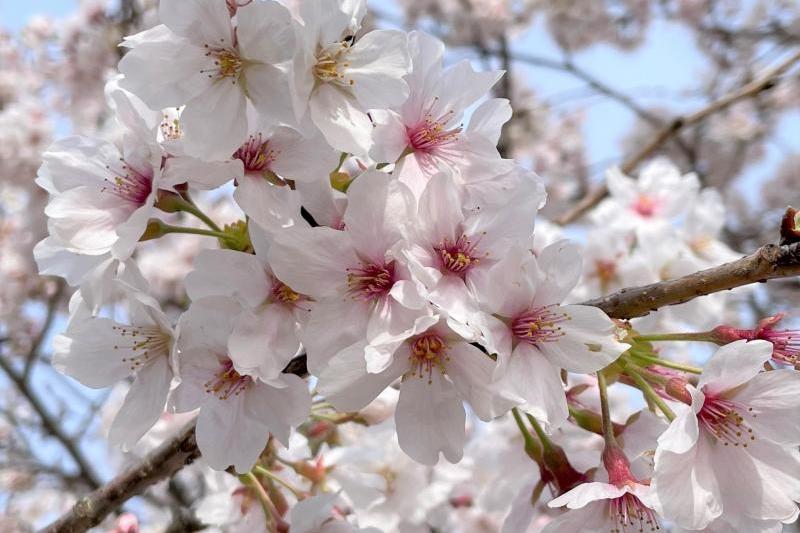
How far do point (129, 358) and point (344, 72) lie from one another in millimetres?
626

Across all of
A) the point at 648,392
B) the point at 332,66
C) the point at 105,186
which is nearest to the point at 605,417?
the point at 648,392

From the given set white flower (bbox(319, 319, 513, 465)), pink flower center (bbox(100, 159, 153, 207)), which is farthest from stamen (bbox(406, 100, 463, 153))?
pink flower center (bbox(100, 159, 153, 207))

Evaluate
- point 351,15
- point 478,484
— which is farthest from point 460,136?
point 478,484

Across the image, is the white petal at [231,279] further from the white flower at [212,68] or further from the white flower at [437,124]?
the white flower at [437,124]

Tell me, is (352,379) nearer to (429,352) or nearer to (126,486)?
(429,352)

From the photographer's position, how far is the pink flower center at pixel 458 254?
3.72 ft

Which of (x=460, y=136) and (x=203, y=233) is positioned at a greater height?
(x=460, y=136)

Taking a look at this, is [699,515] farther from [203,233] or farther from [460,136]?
[203,233]

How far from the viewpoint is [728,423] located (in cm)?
119

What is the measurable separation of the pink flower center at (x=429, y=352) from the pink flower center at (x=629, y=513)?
39 cm

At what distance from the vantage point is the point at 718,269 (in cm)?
112

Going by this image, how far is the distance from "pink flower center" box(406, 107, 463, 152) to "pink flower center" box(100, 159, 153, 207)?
47 centimetres

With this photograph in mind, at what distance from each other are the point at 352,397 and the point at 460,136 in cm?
48

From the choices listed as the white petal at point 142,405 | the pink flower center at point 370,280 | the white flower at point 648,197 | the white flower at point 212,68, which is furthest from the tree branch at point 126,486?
the white flower at point 648,197
